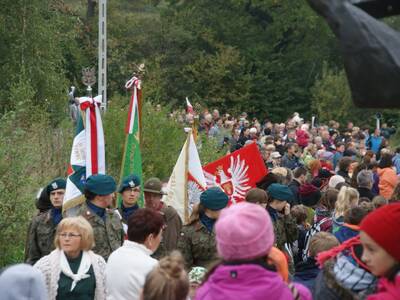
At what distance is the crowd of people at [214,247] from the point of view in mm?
4258

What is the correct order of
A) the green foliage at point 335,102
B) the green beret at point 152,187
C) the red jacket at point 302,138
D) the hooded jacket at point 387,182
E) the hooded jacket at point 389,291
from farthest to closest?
the green foliage at point 335,102, the red jacket at point 302,138, the hooded jacket at point 387,182, the green beret at point 152,187, the hooded jacket at point 389,291

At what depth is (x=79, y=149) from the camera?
10.4m

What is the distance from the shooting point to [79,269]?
7.29m

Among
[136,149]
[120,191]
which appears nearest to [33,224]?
[120,191]

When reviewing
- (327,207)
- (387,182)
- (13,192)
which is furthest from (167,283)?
(387,182)

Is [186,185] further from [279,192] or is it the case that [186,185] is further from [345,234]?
[345,234]

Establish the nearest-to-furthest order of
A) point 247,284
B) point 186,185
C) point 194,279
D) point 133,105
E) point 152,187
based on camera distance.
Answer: point 247,284 → point 194,279 → point 152,187 → point 186,185 → point 133,105

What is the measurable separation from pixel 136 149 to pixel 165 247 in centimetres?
243

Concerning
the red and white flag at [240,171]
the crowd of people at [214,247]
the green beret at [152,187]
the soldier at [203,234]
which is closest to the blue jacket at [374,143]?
the crowd of people at [214,247]

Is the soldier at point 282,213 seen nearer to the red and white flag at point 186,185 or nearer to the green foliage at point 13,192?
the red and white flag at point 186,185

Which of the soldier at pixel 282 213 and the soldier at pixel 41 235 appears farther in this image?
the soldier at pixel 282 213

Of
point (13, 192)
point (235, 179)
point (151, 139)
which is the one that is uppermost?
point (235, 179)

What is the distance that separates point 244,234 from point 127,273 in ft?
7.94

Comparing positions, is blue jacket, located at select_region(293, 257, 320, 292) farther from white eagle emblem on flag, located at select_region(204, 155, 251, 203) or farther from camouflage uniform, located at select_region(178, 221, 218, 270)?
white eagle emblem on flag, located at select_region(204, 155, 251, 203)
